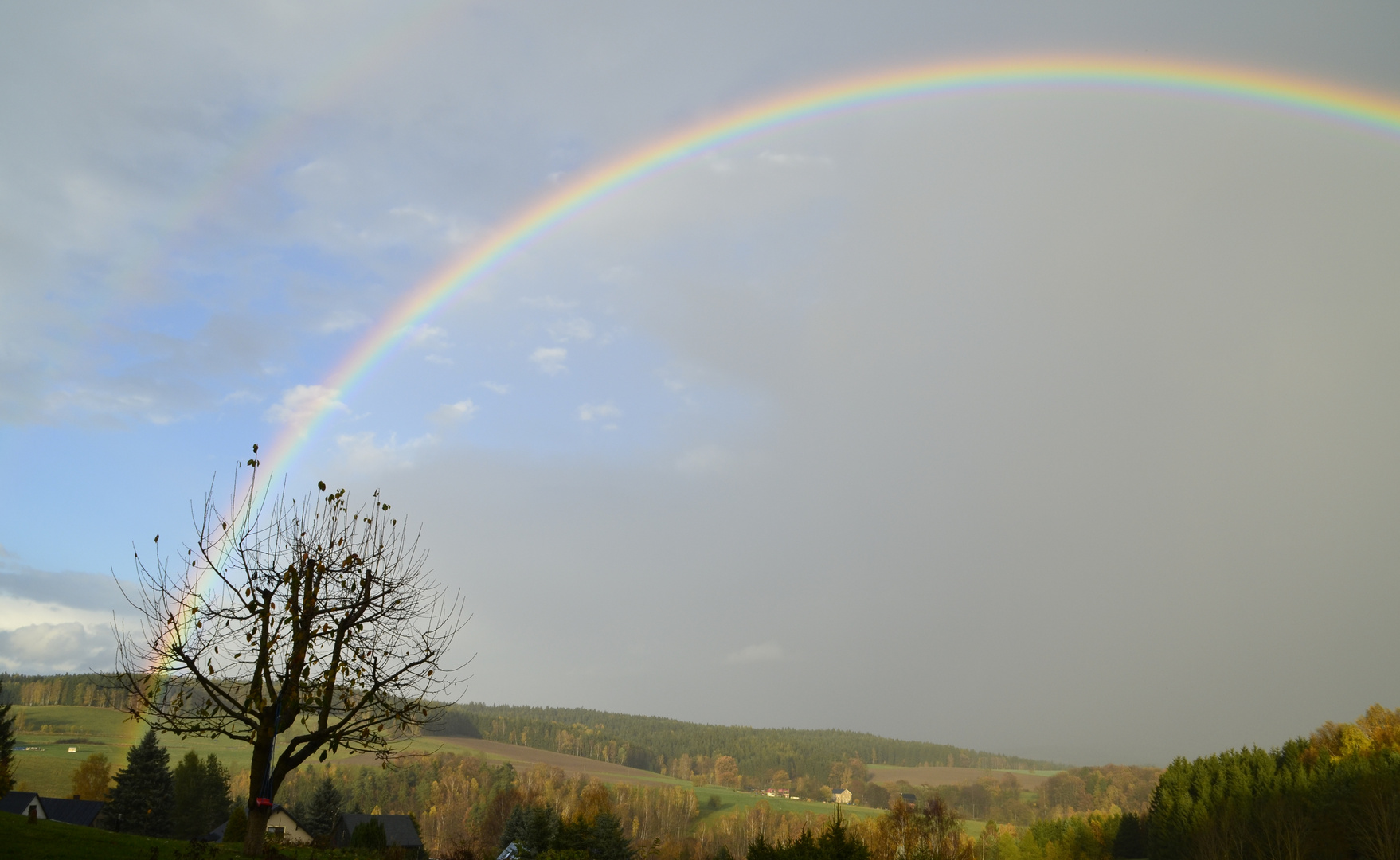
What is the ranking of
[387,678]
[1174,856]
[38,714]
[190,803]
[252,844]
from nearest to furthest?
[252,844] → [387,678] → [1174,856] → [190,803] → [38,714]

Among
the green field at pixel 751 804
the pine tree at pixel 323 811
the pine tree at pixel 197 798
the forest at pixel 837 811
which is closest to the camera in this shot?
the forest at pixel 837 811

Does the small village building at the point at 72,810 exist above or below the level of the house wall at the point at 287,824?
above

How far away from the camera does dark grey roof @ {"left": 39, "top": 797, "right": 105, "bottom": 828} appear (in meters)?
57.8

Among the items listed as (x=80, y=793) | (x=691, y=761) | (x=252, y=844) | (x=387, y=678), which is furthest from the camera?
(x=691, y=761)

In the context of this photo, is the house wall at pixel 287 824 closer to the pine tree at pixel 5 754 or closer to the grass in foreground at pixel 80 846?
the pine tree at pixel 5 754

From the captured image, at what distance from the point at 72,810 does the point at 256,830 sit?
59.7 meters

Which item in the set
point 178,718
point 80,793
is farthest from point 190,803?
point 178,718

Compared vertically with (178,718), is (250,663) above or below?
above

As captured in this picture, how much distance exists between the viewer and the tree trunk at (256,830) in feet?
50.0

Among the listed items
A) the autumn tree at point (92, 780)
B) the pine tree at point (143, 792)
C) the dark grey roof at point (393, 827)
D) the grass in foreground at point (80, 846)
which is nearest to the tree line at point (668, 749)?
the autumn tree at point (92, 780)

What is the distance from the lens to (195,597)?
1605 centimetres

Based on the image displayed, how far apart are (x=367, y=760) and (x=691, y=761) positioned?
231 feet

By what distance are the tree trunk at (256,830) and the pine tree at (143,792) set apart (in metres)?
A: 48.9

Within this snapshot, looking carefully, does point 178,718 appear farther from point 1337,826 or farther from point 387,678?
point 1337,826
